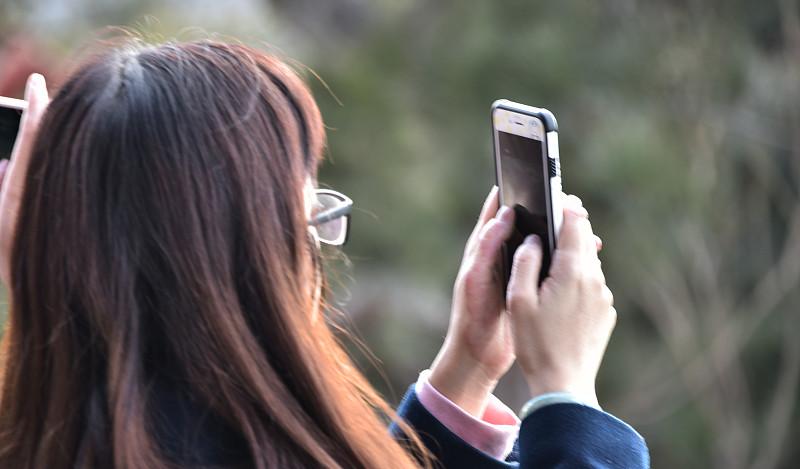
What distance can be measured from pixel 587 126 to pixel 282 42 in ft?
3.89

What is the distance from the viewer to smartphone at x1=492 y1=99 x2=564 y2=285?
87 cm

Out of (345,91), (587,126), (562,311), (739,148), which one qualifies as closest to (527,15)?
(587,126)

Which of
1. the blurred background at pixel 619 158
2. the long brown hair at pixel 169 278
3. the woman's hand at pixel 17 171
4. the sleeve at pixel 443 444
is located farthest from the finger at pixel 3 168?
the blurred background at pixel 619 158

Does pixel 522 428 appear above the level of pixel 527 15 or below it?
above

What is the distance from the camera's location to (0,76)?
7.11ft

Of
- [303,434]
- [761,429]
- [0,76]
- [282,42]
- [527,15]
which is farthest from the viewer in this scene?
A: [761,429]

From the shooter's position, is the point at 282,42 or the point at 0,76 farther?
the point at 282,42

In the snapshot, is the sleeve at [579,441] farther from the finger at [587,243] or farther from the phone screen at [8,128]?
the phone screen at [8,128]

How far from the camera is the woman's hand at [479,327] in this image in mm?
929

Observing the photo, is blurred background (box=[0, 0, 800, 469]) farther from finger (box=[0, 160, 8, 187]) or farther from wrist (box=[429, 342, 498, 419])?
wrist (box=[429, 342, 498, 419])

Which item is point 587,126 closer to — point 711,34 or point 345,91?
point 711,34

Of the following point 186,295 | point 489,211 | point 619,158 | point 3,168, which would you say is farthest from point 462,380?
point 619,158

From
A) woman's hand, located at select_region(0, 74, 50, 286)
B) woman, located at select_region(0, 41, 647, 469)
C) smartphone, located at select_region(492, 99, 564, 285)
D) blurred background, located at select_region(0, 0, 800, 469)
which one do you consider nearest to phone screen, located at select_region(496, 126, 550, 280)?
smartphone, located at select_region(492, 99, 564, 285)

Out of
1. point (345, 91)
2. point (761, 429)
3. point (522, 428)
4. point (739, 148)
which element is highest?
point (522, 428)
